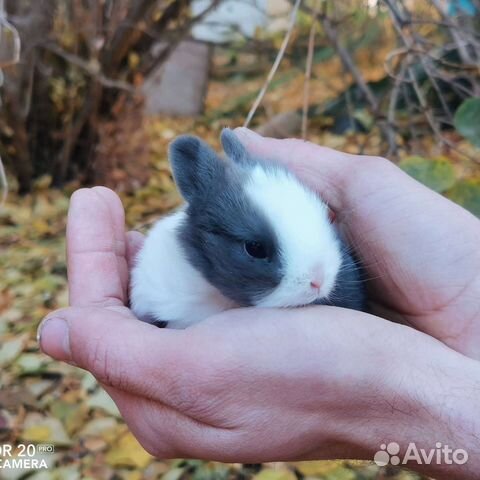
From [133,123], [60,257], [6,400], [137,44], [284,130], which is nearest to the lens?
[6,400]

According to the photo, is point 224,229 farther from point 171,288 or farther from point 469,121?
point 469,121

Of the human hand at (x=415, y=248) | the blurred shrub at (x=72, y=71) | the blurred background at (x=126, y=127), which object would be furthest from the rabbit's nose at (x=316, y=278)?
the blurred shrub at (x=72, y=71)

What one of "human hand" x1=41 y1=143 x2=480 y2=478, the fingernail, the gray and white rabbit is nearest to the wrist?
"human hand" x1=41 y1=143 x2=480 y2=478

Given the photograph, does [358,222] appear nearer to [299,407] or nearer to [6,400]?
[299,407]

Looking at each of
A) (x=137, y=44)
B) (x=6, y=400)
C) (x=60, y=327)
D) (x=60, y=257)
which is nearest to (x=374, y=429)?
(x=60, y=327)

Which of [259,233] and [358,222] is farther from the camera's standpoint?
[358,222]

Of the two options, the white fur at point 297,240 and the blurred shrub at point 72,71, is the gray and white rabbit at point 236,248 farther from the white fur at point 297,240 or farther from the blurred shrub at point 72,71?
the blurred shrub at point 72,71

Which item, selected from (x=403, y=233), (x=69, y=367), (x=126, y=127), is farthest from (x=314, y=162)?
(x=126, y=127)
